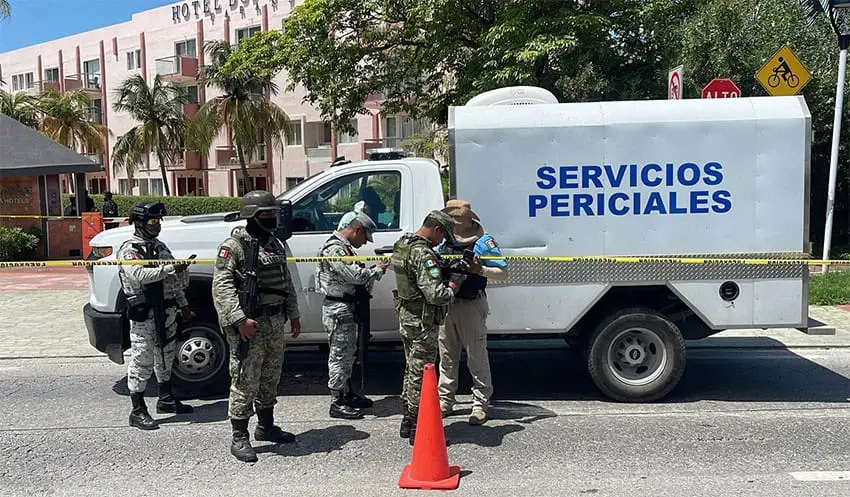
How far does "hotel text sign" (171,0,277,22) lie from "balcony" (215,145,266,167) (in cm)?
697

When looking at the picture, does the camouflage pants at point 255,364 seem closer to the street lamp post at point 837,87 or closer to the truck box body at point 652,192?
the truck box body at point 652,192

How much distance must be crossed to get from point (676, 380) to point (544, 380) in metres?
1.34

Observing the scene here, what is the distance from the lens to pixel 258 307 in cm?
522

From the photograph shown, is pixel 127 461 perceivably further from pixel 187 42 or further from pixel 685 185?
pixel 187 42

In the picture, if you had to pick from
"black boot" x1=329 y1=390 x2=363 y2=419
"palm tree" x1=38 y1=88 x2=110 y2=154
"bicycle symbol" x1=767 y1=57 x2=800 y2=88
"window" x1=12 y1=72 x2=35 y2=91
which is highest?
"window" x1=12 y1=72 x2=35 y2=91

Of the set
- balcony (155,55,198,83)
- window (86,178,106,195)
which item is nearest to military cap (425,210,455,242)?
balcony (155,55,198,83)

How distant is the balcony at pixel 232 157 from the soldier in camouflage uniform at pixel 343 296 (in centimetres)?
3362

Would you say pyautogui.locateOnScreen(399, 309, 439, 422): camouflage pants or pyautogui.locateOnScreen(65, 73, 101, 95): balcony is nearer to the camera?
pyautogui.locateOnScreen(399, 309, 439, 422): camouflage pants

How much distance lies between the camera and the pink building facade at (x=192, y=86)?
119 feet

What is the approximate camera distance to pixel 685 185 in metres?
6.11

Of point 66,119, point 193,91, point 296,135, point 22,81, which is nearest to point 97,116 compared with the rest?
point 193,91

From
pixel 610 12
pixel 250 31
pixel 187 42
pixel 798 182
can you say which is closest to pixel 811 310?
pixel 798 182

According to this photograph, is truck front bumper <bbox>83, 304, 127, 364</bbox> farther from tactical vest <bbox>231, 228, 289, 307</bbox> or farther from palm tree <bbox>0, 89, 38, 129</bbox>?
palm tree <bbox>0, 89, 38, 129</bbox>

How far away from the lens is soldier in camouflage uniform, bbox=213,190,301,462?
201 inches
